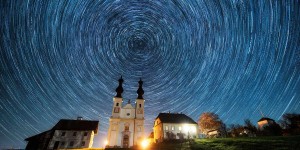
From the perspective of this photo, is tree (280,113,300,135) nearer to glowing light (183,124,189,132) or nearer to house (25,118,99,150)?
glowing light (183,124,189,132)

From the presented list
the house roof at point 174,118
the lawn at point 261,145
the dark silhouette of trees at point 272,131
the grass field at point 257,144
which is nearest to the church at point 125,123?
the house roof at point 174,118

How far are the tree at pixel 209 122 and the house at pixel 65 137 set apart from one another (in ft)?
117

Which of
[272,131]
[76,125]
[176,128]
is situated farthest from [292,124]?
[76,125]

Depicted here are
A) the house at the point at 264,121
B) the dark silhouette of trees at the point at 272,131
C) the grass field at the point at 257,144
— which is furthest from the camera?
the house at the point at 264,121

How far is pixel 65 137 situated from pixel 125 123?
15382 mm

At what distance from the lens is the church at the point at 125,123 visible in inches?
1505

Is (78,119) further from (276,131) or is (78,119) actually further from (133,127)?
(276,131)

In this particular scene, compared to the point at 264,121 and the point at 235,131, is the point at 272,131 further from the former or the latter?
the point at 264,121

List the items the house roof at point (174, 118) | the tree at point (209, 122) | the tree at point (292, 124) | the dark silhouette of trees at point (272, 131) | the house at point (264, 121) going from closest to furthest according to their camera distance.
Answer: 1. the dark silhouette of trees at point (272, 131)
2. the tree at point (292, 124)
3. the house roof at point (174, 118)
4. the tree at point (209, 122)
5. the house at point (264, 121)

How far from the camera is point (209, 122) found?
169 feet

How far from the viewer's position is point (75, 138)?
3872cm

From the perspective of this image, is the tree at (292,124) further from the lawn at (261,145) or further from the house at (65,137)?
the house at (65,137)

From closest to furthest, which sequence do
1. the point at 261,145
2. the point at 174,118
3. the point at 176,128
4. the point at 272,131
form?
1. the point at 261,145
2. the point at 272,131
3. the point at 176,128
4. the point at 174,118

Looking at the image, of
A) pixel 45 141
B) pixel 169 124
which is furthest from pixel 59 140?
pixel 169 124
